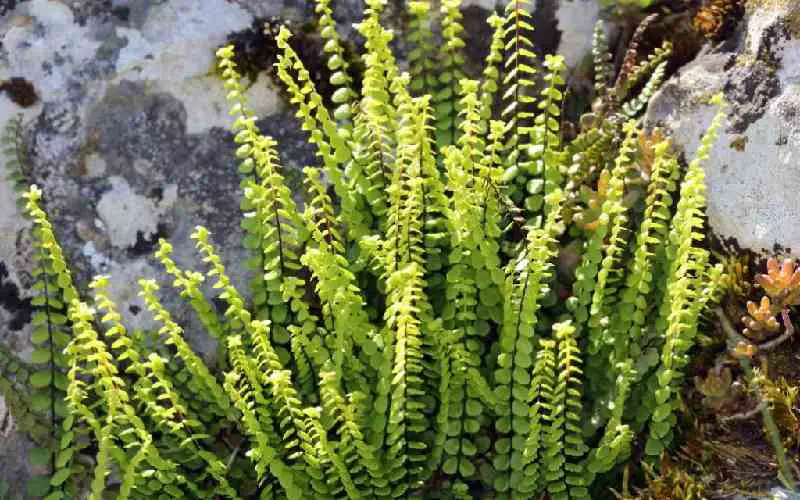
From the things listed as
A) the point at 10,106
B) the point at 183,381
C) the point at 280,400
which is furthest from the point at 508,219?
the point at 10,106

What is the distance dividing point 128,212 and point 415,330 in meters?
1.49

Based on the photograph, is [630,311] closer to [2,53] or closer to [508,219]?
[508,219]

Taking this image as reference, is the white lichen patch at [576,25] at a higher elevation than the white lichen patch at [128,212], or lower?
higher

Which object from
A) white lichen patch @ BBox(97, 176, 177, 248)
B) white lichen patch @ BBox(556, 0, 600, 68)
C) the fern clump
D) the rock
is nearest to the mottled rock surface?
white lichen patch @ BBox(97, 176, 177, 248)

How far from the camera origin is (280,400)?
3.48m

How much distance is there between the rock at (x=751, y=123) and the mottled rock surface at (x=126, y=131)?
4.38ft

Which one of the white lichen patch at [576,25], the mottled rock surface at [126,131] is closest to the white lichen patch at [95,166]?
the mottled rock surface at [126,131]

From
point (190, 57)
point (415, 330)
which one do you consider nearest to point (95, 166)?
point (190, 57)

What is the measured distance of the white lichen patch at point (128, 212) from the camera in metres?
4.02

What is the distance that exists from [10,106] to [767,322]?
2.82 m

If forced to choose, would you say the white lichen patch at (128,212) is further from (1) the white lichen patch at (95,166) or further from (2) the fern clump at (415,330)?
(2) the fern clump at (415,330)

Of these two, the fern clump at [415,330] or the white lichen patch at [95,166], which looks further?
the white lichen patch at [95,166]

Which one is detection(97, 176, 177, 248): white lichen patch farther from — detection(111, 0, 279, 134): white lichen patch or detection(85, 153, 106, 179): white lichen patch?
detection(111, 0, 279, 134): white lichen patch

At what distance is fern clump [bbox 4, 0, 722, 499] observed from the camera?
10.7 feet
